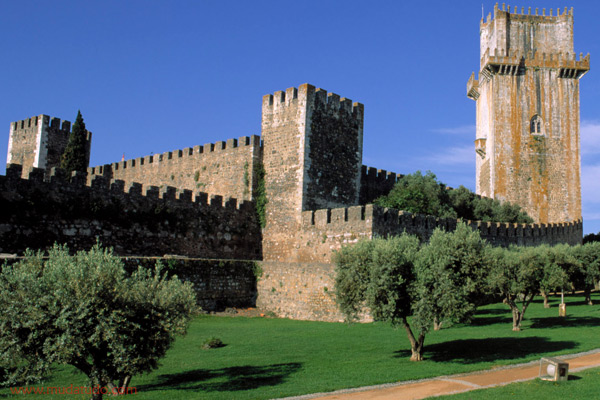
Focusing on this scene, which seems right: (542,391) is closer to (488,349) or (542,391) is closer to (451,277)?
(451,277)

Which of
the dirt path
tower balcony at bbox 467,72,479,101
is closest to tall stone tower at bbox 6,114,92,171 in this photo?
the dirt path

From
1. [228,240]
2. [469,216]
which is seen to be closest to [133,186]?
[228,240]

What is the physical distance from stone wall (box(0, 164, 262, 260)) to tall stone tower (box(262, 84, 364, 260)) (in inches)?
71.1

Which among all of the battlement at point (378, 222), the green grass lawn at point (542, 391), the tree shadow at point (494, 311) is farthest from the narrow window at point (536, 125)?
the green grass lawn at point (542, 391)

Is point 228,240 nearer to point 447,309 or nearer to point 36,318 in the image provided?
point 447,309

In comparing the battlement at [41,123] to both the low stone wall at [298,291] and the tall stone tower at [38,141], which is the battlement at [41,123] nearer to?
the tall stone tower at [38,141]

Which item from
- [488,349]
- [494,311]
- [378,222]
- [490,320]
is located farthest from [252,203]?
[488,349]

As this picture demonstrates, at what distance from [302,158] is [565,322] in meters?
13.7

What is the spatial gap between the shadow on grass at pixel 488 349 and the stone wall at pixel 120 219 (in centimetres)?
1300

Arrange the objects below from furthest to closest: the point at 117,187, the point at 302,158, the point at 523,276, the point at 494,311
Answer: the point at 302,158, the point at 494,311, the point at 117,187, the point at 523,276

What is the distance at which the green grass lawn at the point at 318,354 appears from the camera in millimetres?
12859

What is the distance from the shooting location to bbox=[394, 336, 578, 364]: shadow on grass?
15.8 meters

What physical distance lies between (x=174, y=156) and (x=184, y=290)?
22.6 meters

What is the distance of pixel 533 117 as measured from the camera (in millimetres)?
50531
